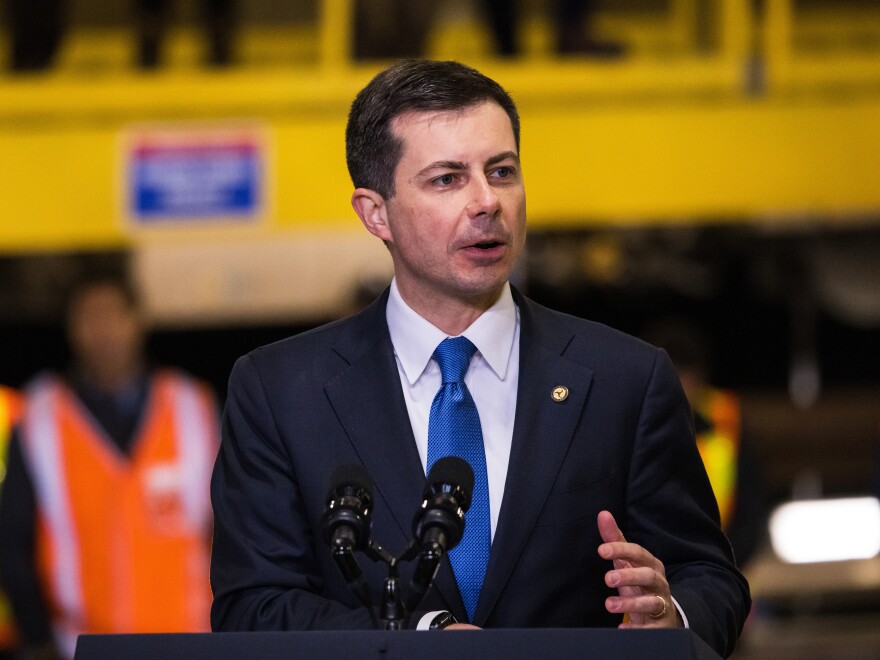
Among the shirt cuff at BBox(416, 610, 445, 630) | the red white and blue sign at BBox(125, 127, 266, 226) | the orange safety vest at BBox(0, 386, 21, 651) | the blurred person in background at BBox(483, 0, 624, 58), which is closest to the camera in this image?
the shirt cuff at BBox(416, 610, 445, 630)

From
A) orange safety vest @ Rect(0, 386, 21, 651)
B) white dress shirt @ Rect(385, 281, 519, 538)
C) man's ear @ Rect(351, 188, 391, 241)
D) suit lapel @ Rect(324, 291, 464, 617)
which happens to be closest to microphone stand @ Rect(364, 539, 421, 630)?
suit lapel @ Rect(324, 291, 464, 617)

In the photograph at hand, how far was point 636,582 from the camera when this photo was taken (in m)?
2.43

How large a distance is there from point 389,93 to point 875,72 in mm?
3974

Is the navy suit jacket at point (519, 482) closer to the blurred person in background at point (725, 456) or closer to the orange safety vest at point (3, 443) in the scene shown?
the blurred person in background at point (725, 456)

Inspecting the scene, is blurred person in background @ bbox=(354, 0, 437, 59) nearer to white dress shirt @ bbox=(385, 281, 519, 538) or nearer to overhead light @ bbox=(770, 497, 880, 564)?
overhead light @ bbox=(770, 497, 880, 564)

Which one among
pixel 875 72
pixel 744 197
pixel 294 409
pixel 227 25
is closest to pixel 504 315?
pixel 294 409

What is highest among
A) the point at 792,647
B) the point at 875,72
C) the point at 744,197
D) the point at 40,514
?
the point at 875,72

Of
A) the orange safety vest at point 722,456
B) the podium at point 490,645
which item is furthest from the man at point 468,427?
the orange safety vest at point 722,456

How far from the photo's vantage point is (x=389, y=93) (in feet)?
9.30

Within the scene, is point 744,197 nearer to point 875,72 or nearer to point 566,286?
point 875,72

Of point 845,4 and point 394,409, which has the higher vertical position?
point 845,4

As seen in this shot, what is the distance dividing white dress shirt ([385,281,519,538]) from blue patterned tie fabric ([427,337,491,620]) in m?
0.03

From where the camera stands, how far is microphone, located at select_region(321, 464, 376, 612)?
7.30ft

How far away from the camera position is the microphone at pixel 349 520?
222 cm
